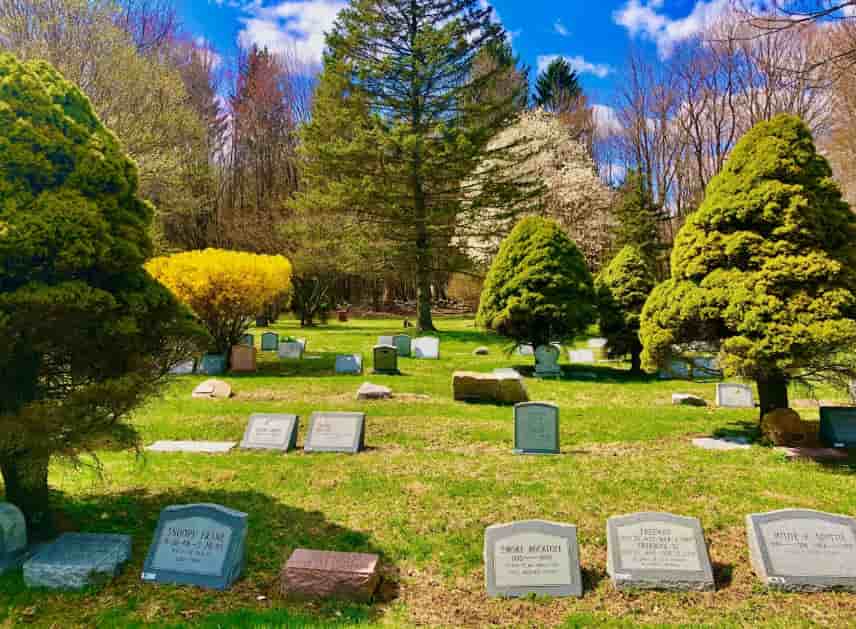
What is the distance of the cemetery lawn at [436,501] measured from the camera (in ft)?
13.6

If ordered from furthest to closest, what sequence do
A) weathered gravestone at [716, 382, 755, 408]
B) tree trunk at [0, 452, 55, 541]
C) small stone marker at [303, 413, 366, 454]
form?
weathered gravestone at [716, 382, 755, 408]
small stone marker at [303, 413, 366, 454]
tree trunk at [0, 452, 55, 541]

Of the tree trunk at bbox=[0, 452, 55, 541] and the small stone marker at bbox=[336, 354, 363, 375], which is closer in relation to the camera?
the tree trunk at bbox=[0, 452, 55, 541]

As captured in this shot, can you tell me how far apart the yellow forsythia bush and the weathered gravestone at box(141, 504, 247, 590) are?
31.9 feet

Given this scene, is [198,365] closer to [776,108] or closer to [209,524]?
[209,524]

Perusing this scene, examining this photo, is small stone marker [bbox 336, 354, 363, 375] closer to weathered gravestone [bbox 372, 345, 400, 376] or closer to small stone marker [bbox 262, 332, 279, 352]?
weathered gravestone [bbox 372, 345, 400, 376]

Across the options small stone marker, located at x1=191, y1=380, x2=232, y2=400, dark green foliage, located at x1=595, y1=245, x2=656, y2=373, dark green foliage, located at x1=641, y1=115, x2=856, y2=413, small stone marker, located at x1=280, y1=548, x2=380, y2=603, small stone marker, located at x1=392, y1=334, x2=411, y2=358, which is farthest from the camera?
small stone marker, located at x1=392, y1=334, x2=411, y2=358

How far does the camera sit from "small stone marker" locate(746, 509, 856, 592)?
4352 mm

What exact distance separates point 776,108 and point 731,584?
2724 centimetres

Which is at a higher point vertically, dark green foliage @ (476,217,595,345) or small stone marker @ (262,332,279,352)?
dark green foliage @ (476,217,595,345)

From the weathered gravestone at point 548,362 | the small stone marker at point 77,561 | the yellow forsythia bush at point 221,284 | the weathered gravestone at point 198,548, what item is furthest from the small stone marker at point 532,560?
the yellow forsythia bush at point 221,284

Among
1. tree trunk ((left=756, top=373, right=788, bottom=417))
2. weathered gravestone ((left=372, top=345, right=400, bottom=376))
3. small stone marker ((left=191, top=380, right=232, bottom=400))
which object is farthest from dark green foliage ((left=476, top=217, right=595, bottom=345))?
small stone marker ((left=191, top=380, right=232, bottom=400))

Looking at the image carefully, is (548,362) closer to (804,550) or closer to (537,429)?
(537,429)

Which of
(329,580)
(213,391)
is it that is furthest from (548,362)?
(329,580)

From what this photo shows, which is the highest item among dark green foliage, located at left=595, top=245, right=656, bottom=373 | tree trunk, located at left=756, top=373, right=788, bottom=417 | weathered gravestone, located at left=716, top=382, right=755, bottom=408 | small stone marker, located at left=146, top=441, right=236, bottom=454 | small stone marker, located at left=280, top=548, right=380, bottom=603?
dark green foliage, located at left=595, top=245, right=656, bottom=373
